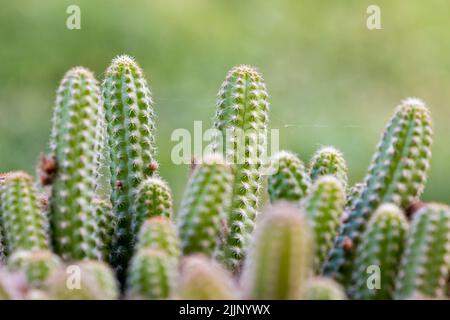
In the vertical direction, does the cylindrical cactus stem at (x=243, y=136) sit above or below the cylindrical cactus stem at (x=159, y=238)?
above

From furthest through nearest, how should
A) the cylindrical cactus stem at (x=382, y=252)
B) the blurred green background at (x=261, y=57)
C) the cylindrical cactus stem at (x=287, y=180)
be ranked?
1. the blurred green background at (x=261, y=57)
2. the cylindrical cactus stem at (x=287, y=180)
3. the cylindrical cactus stem at (x=382, y=252)

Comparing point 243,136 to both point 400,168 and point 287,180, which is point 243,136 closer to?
point 287,180

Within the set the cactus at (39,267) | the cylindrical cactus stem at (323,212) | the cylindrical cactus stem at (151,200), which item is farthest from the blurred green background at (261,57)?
the cactus at (39,267)

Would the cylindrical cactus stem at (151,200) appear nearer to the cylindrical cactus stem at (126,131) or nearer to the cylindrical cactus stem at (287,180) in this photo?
the cylindrical cactus stem at (126,131)

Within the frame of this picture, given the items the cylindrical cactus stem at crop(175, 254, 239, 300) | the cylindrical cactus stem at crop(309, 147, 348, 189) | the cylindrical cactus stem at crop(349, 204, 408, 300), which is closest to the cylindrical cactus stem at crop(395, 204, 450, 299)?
the cylindrical cactus stem at crop(349, 204, 408, 300)

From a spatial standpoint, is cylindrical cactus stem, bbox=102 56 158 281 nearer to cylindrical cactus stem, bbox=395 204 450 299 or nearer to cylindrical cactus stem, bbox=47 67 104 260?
cylindrical cactus stem, bbox=47 67 104 260
